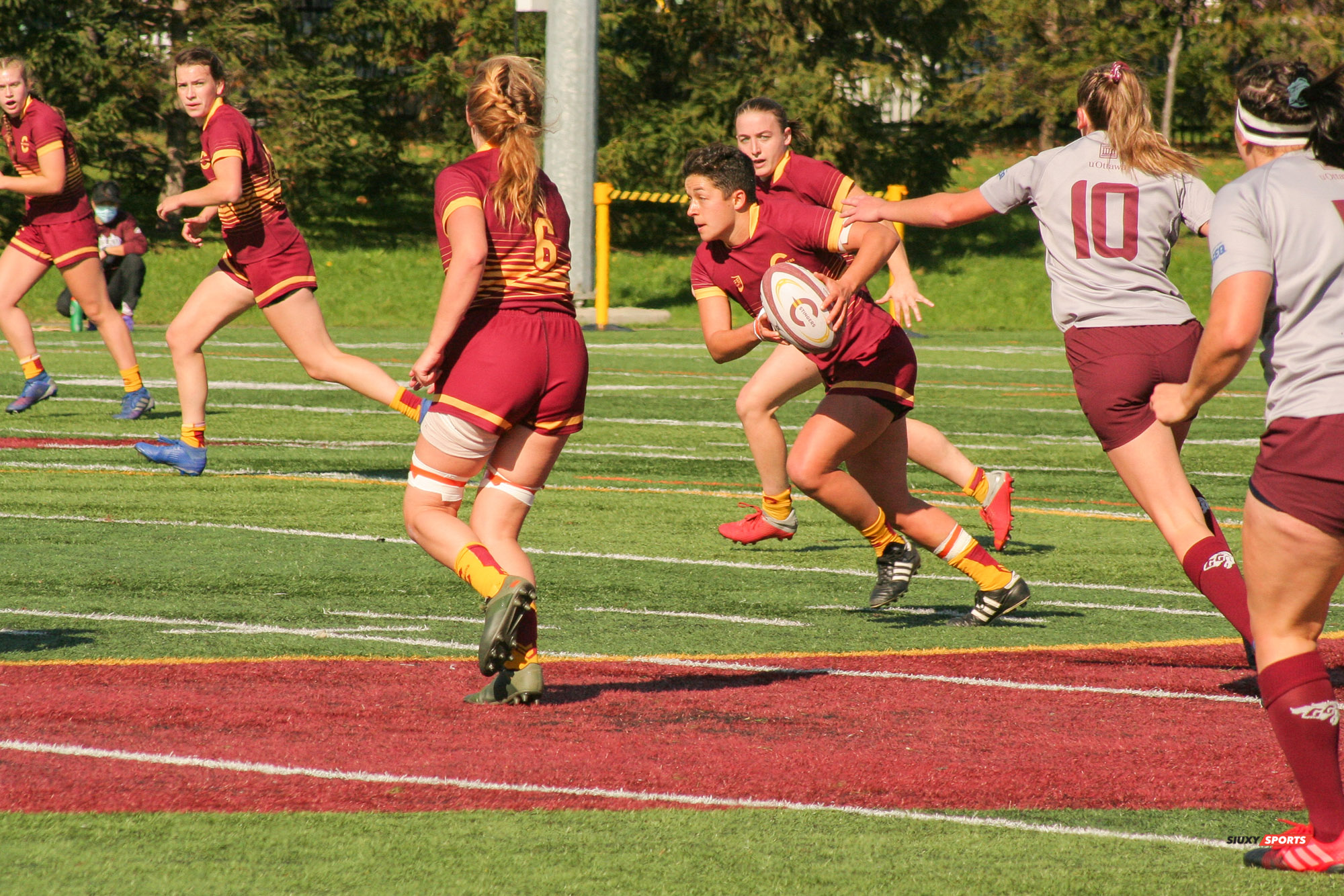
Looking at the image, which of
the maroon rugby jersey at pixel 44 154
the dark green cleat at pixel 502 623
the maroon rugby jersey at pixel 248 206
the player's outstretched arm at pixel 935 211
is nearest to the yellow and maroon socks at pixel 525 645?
the dark green cleat at pixel 502 623

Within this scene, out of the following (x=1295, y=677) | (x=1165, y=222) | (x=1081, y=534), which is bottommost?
(x=1081, y=534)

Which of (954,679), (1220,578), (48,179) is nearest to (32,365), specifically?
(48,179)

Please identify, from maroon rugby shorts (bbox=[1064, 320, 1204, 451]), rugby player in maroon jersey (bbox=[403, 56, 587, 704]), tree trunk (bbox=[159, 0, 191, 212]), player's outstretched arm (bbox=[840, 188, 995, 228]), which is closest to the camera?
rugby player in maroon jersey (bbox=[403, 56, 587, 704])

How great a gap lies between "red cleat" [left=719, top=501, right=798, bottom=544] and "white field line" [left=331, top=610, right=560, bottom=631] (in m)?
2.09

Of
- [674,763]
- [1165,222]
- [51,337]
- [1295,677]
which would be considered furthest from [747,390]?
[51,337]

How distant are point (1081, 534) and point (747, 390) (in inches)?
87.8

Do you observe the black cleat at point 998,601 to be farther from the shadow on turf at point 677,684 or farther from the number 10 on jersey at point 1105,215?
the number 10 on jersey at point 1105,215

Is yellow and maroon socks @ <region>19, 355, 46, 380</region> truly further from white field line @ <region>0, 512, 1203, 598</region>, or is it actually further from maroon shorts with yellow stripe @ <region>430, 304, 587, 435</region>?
→ maroon shorts with yellow stripe @ <region>430, 304, 587, 435</region>

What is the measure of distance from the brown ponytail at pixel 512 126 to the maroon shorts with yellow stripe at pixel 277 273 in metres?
4.65

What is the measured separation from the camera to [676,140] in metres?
36.8

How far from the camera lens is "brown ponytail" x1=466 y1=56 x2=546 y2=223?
520cm

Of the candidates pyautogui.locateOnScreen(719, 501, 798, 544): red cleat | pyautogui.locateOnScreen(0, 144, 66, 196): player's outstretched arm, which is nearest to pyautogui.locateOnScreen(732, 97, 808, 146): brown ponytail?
pyautogui.locateOnScreen(719, 501, 798, 544): red cleat

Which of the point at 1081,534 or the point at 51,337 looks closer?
the point at 1081,534

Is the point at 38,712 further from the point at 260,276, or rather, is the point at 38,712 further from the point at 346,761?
the point at 260,276
